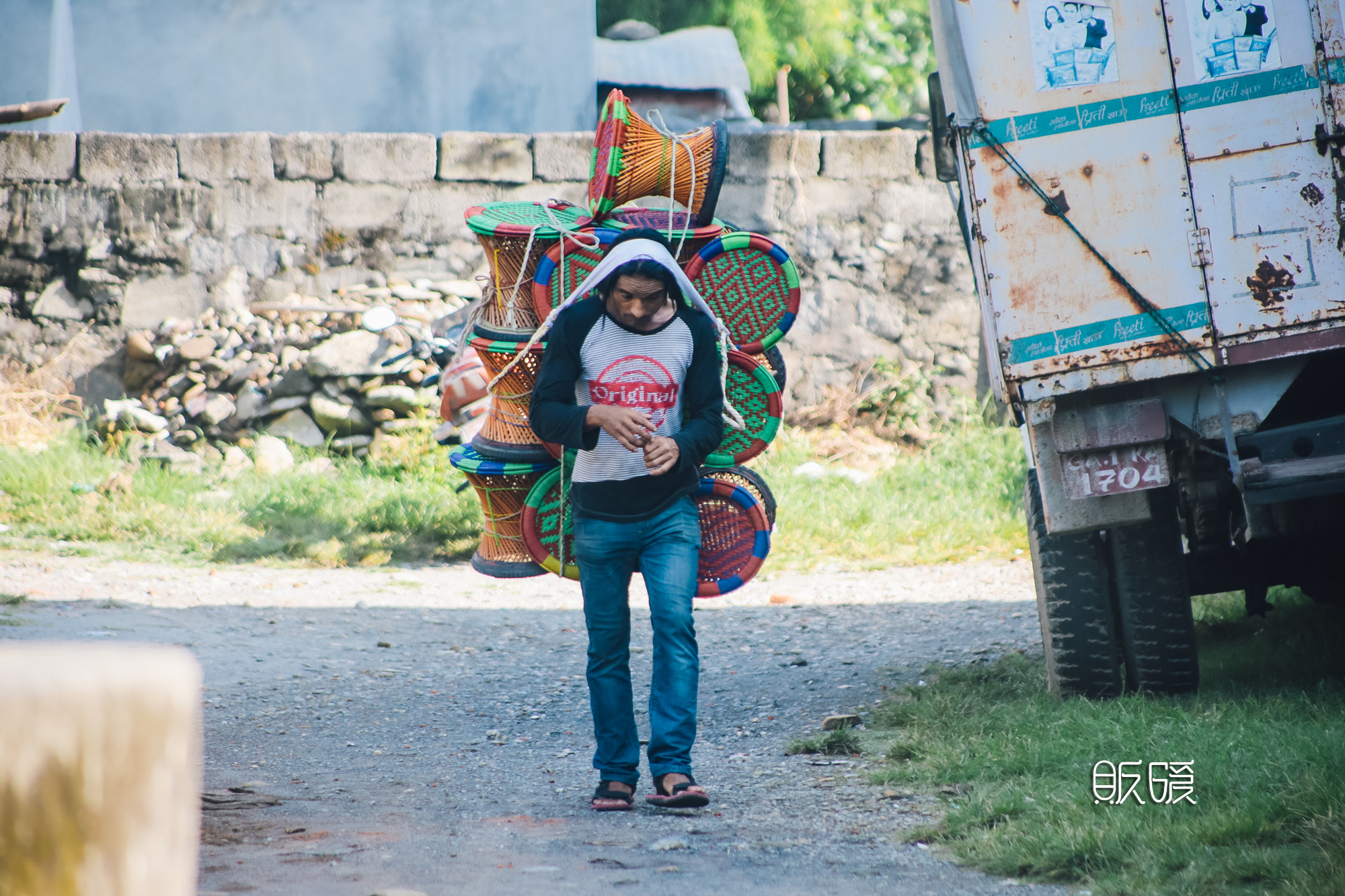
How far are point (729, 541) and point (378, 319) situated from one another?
6.74 m

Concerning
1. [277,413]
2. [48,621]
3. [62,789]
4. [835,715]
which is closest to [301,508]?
A: [277,413]

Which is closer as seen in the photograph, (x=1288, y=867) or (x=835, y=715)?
(x=1288, y=867)

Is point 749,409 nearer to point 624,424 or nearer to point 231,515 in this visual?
point 624,424

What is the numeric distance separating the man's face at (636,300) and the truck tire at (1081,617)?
1551mm

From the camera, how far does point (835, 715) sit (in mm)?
4980

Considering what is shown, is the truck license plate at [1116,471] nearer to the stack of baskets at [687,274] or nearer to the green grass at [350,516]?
the stack of baskets at [687,274]

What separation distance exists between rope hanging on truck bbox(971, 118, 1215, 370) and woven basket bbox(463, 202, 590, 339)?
55.1 inches

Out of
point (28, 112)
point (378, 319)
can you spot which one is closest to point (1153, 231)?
point (28, 112)

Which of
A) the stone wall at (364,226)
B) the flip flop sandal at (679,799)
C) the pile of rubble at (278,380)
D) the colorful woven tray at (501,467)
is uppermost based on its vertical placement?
the stone wall at (364,226)

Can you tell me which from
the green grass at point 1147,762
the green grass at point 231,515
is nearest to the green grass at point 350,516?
the green grass at point 231,515

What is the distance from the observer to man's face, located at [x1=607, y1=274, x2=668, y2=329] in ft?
12.7

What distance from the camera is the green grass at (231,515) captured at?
825cm

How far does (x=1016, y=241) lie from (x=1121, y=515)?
962 millimetres

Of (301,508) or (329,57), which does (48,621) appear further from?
(329,57)
